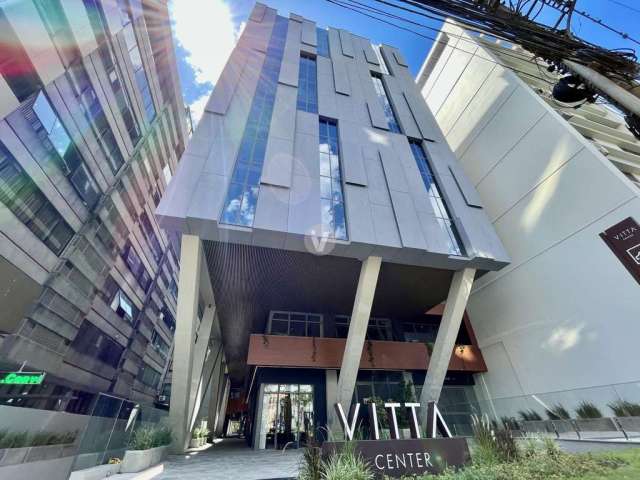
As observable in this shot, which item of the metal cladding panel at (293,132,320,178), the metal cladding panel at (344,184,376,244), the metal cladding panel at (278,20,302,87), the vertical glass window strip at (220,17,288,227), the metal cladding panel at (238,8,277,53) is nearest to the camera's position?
the vertical glass window strip at (220,17,288,227)

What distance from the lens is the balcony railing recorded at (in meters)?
15.2

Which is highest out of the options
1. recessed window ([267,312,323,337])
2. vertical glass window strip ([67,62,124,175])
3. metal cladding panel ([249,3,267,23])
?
metal cladding panel ([249,3,267,23])

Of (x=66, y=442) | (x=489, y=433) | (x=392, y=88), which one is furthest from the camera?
(x=392, y=88)

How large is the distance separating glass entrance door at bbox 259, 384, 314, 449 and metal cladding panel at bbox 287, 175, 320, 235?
9950 mm

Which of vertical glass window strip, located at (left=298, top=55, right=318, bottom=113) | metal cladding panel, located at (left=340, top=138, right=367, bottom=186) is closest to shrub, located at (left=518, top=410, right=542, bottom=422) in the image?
metal cladding panel, located at (left=340, top=138, right=367, bottom=186)

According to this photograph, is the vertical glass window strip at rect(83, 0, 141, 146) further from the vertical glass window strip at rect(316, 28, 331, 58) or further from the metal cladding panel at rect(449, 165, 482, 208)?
the metal cladding panel at rect(449, 165, 482, 208)

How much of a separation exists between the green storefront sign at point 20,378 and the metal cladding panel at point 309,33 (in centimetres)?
2947

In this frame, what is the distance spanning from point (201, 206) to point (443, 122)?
25728mm

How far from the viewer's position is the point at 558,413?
12.6 meters

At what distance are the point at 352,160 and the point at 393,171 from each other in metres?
2.43

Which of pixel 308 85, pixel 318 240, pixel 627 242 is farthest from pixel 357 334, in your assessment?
pixel 308 85

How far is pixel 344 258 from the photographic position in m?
14.2

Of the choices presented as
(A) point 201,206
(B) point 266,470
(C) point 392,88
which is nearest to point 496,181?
(C) point 392,88

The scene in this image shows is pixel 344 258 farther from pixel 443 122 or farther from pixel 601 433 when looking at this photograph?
pixel 443 122
